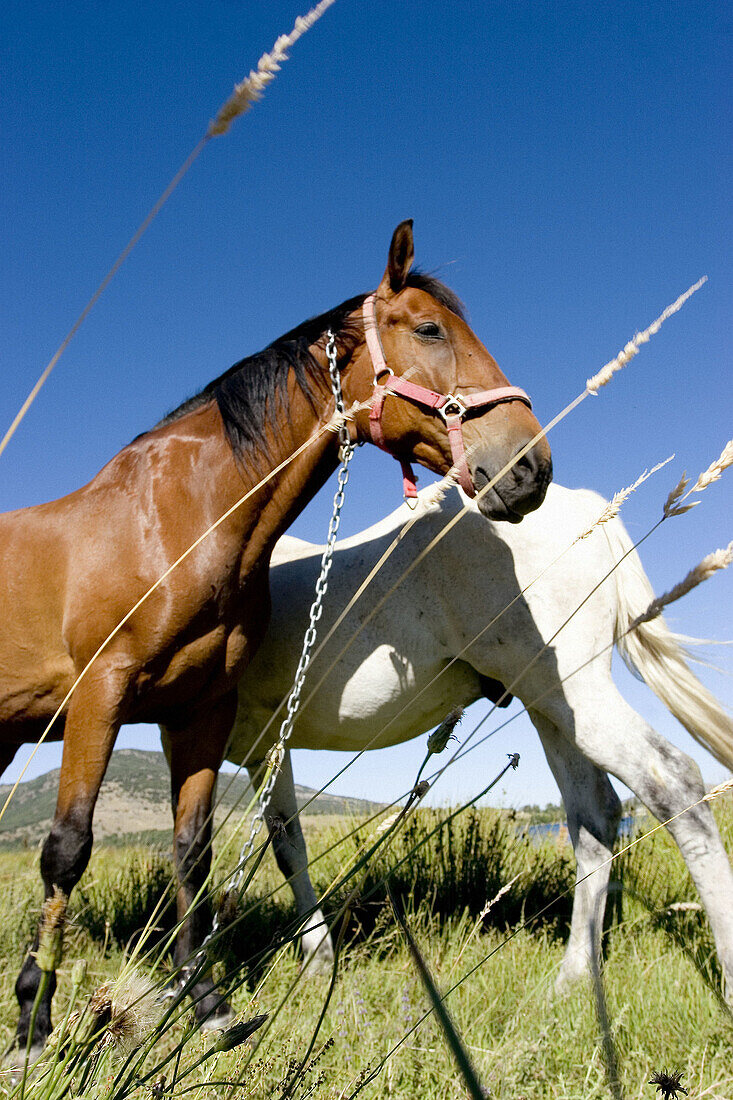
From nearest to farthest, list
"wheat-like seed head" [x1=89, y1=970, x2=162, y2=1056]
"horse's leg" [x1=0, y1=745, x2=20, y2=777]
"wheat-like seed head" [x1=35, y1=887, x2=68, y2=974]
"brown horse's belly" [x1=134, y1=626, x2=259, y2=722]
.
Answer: "wheat-like seed head" [x1=35, y1=887, x2=68, y2=974]
"wheat-like seed head" [x1=89, y1=970, x2=162, y2=1056]
"brown horse's belly" [x1=134, y1=626, x2=259, y2=722]
"horse's leg" [x1=0, y1=745, x2=20, y2=777]

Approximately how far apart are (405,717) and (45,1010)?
1.90m

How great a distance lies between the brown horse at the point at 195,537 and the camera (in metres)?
2.67

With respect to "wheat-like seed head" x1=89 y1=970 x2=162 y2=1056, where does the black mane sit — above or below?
above

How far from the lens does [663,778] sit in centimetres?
297

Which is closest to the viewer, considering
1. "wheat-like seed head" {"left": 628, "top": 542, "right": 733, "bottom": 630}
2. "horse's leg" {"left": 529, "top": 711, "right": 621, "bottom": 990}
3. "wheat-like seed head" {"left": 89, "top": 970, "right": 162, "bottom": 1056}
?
"wheat-like seed head" {"left": 89, "top": 970, "right": 162, "bottom": 1056}

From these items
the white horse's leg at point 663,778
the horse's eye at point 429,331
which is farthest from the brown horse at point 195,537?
the white horse's leg at point 663,778

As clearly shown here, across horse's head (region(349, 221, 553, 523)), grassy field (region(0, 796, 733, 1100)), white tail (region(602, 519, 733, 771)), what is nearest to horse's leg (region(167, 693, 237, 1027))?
grassy field (region(0, 796, 733, 1100))

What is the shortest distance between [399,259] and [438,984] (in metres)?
2.81

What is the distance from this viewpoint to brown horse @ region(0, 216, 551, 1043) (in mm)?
2674

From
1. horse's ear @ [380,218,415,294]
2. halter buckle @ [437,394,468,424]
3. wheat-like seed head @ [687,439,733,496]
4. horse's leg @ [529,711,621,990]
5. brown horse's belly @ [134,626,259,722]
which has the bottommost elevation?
horse's leg @ [529,711,621,990]

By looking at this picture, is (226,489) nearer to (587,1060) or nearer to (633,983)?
(587,1060)

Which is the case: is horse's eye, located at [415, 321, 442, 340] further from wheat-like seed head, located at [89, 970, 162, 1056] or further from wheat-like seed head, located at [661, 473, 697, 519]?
wheat-like seed head, located at [89, 970, 162, 1056]

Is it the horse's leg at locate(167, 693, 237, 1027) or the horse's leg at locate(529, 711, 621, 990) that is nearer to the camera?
the horse's leg at locate(167, 693, 237, 1027)

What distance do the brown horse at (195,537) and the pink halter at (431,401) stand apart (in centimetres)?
3
